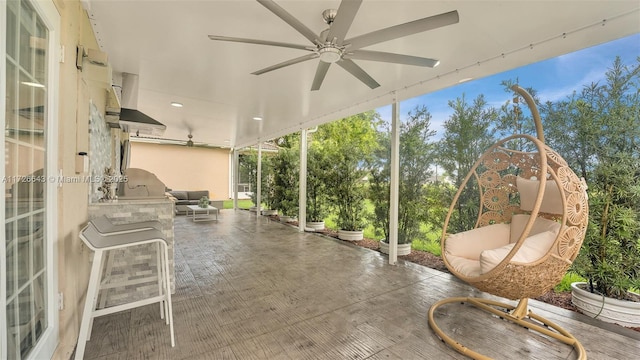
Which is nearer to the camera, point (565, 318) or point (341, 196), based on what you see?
point (565, 318)

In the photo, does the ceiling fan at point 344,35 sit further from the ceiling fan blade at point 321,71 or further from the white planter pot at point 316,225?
the white planter pot at point 316,225

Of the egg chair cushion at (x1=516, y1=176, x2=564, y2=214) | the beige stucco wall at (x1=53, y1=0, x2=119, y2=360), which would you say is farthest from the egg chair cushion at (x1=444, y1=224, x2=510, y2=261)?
the beige stucco wall at (x1=53, y1=0, x2=119, y2=360)

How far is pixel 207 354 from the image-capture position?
1807 mm

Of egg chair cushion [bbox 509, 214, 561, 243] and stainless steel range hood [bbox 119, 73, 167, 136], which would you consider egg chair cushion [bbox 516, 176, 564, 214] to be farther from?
stainless steel range hood [bbox 119, 73, 167, 136]

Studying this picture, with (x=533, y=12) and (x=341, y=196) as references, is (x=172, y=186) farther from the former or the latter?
(x=533, y=12)

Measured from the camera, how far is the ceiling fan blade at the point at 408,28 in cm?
158

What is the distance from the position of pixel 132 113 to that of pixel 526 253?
14.6 feet

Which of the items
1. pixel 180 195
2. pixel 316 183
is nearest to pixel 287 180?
pixel 316 183

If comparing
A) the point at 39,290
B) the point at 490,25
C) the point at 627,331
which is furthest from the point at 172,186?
the point at 627,331

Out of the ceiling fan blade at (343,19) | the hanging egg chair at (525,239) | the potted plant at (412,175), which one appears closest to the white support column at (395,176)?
the potted plant at (412,175)

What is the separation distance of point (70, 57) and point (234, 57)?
4.80 ft

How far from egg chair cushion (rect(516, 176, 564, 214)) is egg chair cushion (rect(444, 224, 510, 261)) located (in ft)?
1.01

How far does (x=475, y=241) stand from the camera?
2400 mm

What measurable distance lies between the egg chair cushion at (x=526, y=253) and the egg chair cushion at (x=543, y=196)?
0.99 feet
